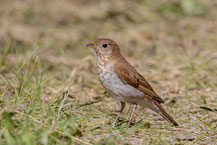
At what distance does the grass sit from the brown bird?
20 centimetres

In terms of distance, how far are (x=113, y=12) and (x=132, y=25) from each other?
0.85 meters

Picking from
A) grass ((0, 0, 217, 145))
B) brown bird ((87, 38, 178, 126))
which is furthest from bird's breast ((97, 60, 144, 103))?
grass ((0, 0, 217, 145))

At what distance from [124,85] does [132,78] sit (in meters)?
0.16

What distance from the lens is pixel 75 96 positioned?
4.97 meters

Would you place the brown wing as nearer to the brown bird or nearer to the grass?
the brown bird

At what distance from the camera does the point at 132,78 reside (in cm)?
436

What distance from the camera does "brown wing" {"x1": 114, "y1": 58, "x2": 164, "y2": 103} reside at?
14.1 feet

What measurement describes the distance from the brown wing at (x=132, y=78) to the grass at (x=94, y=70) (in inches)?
13.5

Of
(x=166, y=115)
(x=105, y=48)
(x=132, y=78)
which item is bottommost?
(x=166, y=115)

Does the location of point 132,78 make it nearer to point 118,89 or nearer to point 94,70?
point 118,89

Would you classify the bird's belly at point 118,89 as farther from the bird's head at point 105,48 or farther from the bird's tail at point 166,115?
the bird's head at point 105,48

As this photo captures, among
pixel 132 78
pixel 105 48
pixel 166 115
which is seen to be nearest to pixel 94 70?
pixel 105 48

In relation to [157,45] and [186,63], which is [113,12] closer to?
[157,45]

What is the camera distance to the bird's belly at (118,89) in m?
4.18
